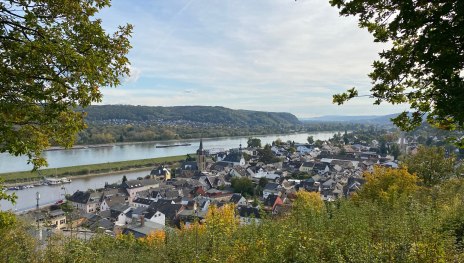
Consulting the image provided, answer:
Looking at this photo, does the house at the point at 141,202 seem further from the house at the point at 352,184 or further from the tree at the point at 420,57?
the tree at the point at 420,57

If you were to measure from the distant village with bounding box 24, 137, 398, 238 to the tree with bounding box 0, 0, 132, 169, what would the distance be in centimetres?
809

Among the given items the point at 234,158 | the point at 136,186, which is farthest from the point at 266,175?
the point at 136,186

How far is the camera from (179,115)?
177 meters

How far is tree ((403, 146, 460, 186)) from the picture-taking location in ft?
53.0

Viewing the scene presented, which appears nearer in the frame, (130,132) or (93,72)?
(93,72)

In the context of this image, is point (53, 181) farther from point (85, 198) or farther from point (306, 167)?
point (306, 167)

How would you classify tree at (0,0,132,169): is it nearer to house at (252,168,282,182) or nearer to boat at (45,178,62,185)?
house at (252,168,282,182)

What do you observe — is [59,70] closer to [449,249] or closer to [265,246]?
[265,246]

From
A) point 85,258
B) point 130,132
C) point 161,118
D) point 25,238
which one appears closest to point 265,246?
point 85,258

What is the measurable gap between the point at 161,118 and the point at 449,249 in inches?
6509

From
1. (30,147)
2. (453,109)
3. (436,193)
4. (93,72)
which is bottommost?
(436,193)

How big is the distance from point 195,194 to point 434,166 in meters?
24.1

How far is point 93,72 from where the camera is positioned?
3631 millimetres

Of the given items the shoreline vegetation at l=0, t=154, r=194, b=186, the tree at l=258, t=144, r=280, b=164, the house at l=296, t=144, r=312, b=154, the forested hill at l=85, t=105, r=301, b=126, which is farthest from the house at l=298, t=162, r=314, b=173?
the forested hill at l=85, t=105, r=301, b=126
